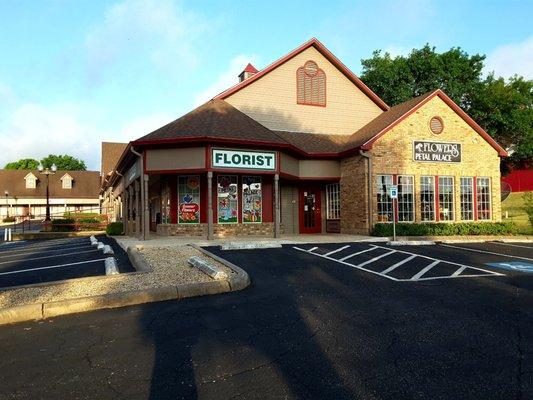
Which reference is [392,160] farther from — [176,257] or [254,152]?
[176,257]

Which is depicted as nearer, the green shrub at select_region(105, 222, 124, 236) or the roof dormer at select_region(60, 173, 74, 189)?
the green shrub at select_region(105, 222, 124, 236)

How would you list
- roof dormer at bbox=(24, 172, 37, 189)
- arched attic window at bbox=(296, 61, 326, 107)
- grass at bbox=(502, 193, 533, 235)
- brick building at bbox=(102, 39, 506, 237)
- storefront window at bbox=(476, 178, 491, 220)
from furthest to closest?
roof dormer at bbox=(24, 172, 37, 189)
arched attic window at bbox=(296, 61, 326, 107)
storefront window at bbox=(476, 178, 491, 220)
grass at bbox=(502, 193, 533, 235)
brick building at bbox=(102, 39, 506, 237)

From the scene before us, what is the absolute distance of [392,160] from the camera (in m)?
19.0

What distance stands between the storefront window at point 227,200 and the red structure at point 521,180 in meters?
41.1

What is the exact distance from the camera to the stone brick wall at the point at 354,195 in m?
18.6

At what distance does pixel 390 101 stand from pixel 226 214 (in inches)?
791

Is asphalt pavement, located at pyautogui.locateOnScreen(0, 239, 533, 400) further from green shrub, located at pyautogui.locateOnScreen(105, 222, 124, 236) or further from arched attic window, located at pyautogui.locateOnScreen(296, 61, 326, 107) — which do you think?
green shrub, located at pyautogui.locateOnScreen(105, 222, 124, 236)

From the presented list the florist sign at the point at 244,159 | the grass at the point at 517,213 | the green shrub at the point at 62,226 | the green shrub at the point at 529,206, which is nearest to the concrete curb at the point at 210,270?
the florist sign at the point at 244,159

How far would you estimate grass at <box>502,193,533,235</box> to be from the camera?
20625mm

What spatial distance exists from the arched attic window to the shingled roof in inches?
152

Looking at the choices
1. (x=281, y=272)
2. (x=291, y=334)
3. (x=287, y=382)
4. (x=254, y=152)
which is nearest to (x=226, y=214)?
(x=254, y=152)

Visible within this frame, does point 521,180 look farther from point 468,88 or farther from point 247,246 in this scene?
point 247,246

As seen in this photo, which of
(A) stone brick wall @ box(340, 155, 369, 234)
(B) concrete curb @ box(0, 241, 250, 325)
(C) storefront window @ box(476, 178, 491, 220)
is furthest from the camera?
(C) storefront window @ box(476, 178, 491, 220)

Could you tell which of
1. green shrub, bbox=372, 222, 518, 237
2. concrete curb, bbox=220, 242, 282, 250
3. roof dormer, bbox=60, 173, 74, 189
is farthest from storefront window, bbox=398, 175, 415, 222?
roof dormer, bbox=60, 173, 74, 189
